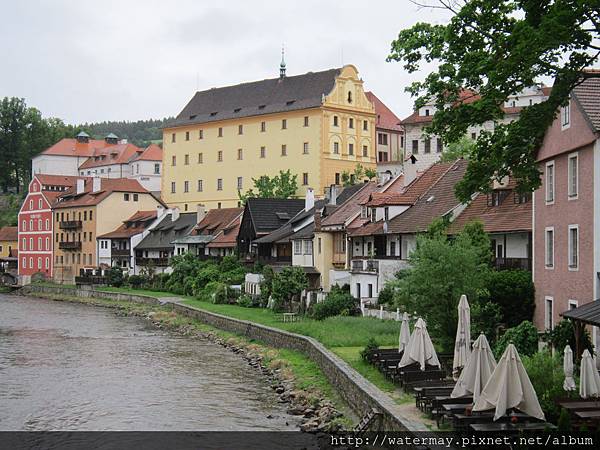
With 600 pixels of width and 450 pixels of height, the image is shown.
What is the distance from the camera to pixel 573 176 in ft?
84.7

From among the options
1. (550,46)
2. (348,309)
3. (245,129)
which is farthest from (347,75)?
(550,46)

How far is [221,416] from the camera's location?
24.2 meters

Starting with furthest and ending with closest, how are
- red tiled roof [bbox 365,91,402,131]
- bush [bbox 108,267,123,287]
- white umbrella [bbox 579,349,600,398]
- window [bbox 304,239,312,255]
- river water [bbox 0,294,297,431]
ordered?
red tiled roof [bbox 365,91,402,131], bush [bbox 108,267,123,287], window [bbox 304,239,312,255], river water [bbox 0,294,297,431], white umbrella [bbox 579,349,600,398]

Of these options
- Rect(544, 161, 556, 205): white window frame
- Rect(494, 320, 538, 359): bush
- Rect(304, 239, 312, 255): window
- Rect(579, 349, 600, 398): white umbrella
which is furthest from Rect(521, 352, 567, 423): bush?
Rect(304, 239, 312, 255): window

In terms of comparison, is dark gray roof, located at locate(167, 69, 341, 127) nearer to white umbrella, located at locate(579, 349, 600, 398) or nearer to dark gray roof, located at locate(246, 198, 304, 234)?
dark gray roof, located at locate(246, 198, 304, 234)

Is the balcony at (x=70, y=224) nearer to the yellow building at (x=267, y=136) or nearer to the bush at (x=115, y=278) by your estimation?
the yellow building at (x=267, y=136)

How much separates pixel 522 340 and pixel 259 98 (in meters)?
68.7

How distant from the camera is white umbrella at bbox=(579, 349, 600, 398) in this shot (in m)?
16.7

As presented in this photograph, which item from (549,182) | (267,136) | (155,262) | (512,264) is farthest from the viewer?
(267,136)

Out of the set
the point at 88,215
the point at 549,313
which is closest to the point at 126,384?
the point at 549,313

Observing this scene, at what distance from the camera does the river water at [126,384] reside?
23.7 meters

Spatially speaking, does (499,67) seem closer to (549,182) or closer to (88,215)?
(549,182)

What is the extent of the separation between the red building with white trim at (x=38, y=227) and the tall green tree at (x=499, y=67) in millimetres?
79637

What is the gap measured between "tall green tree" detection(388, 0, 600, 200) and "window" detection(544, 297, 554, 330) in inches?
356
